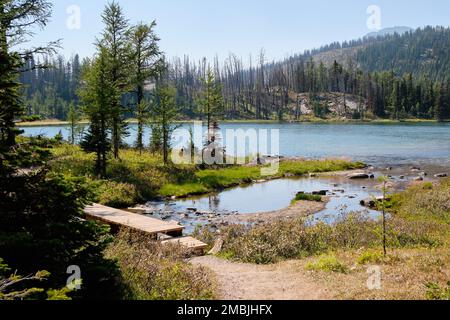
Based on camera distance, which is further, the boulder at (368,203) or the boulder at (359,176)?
the boulder at (359,176)

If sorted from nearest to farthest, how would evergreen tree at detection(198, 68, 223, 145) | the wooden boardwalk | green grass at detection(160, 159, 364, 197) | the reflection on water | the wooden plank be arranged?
the wooden boardwalk < the wooden plank < the reflection on water < green grass at detection(160, 159, 364, 197) < evergreen tree at detection(198, 68, 223, 145)

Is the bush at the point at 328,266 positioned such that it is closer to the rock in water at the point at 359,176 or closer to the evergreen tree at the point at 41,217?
the evergreen tree at the point at 41,217

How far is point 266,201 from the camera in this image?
100 ft

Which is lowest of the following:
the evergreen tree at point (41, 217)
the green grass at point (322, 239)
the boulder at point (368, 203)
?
the boulder at point (368, 203)

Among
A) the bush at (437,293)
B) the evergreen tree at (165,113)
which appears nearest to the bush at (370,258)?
the bush at (437,293)

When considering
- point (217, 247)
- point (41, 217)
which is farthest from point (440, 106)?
point (41, 217)

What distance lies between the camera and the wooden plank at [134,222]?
18252 mm

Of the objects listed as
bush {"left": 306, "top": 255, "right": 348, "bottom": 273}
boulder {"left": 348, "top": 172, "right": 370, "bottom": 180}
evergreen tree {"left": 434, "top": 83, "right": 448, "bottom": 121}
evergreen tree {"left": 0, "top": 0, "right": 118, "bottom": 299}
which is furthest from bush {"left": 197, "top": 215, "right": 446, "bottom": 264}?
A: evergreen tree {"left": 434, "top": 83, "right": 448, "bottom": 121}

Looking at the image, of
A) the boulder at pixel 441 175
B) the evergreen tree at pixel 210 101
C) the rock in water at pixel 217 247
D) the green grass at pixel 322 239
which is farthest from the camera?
the evergreen tree at pixel 210 101

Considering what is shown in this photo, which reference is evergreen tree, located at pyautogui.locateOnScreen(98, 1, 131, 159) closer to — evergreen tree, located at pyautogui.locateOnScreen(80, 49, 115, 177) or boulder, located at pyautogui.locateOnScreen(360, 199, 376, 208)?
evergreen tree, located at pyautogui.locateOnScreen(80, 49, 115, 177)

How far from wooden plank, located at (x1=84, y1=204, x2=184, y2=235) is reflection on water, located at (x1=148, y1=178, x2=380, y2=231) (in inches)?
122

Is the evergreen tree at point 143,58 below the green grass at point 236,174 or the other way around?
the other way around

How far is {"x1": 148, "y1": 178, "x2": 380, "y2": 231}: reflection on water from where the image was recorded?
25.4 meters

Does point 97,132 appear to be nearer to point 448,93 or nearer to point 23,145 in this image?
point 23,145
